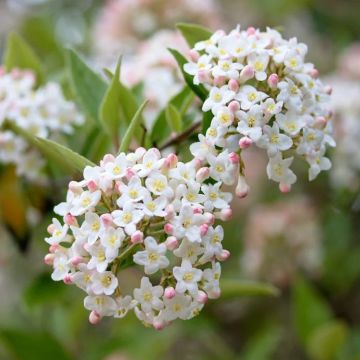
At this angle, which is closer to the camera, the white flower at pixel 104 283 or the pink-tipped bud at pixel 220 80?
the white flower at pixel 104 283

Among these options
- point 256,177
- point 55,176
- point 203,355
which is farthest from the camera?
point 256,177

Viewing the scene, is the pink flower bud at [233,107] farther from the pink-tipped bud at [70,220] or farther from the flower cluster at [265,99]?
the pink-tipped bud at [70,220]

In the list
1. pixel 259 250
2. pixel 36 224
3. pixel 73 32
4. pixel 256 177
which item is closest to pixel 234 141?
pixel 36 224

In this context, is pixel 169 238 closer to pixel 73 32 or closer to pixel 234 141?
pixel 234 141

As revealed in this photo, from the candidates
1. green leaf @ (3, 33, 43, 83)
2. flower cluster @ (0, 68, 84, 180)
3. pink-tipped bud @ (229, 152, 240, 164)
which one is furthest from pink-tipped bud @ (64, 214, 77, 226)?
green leaf @ (3, 33, 43, 83)

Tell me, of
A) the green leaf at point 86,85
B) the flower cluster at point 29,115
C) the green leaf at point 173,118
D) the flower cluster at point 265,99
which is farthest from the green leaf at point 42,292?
the flower cluster at point 265,99

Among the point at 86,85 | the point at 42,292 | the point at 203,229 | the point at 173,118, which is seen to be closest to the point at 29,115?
the point at 86,85
